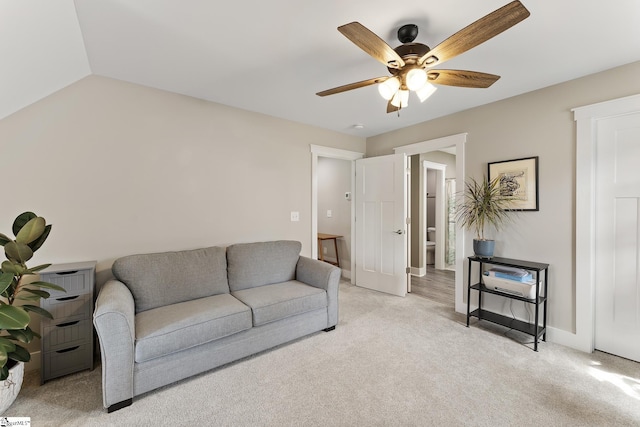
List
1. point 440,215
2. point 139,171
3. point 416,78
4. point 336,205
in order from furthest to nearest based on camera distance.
Result: 1. point 440,215
2. point 336,205
3. point 139,171
4. point 416,78

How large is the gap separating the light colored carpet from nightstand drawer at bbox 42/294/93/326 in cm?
45

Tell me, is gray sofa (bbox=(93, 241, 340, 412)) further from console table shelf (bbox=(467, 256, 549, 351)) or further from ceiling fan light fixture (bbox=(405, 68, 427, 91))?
ceiling fan light fixture (bbox=(405, 68, 427, 91))

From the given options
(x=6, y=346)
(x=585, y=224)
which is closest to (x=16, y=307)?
(x=6, y=346)

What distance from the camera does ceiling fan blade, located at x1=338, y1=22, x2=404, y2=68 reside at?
1.33 meters

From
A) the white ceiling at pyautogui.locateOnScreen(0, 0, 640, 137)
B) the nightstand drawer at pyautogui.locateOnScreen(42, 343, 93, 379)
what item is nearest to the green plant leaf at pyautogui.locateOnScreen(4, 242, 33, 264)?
the nightstand drawer at pyautogui.locateOnScreen(42, 343, 93, 379)

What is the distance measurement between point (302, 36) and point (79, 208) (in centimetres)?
232

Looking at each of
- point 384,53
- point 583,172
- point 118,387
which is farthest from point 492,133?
point 118,387

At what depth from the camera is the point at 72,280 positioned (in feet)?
6.76

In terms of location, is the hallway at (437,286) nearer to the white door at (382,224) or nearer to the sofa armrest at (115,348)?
the white door at (382,224)

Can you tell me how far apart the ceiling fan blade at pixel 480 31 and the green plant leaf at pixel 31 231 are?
2644mm

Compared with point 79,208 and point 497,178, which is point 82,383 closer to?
point 79,208

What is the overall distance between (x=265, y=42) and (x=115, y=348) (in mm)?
2243

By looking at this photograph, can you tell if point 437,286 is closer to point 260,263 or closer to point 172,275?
point 260,263

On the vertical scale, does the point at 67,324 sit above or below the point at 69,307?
below
